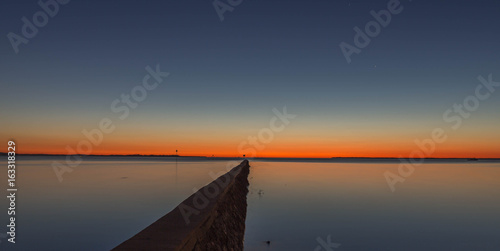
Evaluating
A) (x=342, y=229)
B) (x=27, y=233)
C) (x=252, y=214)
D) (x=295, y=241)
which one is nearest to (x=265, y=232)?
(x=295, y=241)

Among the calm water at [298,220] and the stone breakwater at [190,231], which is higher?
the stone breakwater at [190,231]

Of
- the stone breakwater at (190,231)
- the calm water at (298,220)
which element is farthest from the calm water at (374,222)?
the stone breakwater at (190,231)

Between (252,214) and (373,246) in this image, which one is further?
(252,214)

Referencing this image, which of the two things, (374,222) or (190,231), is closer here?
(190,231)

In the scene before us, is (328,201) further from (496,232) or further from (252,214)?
(496,232)

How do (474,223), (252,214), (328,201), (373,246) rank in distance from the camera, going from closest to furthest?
(373,246) → (474,223) → (252,214) → (328,201)

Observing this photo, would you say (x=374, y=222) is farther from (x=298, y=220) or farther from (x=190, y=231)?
(x=190, y=231)

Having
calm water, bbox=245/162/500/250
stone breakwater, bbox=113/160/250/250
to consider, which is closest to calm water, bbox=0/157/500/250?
calm water, bbox=245/162/500/250

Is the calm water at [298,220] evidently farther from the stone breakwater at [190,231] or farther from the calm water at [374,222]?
the stone breakwater at [190,231]

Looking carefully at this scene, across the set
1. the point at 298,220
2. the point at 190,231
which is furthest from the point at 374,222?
the point at 190,231

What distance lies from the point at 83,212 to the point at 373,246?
11.4 metres

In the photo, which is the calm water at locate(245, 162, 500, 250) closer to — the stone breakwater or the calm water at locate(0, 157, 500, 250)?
the calm water at locate(0, 157, 500, 250)

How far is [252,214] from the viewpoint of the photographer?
52.2ft

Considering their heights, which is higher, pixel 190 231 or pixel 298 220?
pixel 190 231
